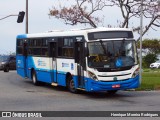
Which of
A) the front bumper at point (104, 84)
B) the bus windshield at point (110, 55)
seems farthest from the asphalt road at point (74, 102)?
the bus windshield at point (110, 55)

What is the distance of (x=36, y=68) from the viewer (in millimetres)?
26078

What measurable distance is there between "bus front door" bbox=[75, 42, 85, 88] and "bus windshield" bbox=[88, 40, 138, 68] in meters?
0.57

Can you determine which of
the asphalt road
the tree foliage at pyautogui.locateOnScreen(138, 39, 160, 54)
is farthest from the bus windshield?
the tree foliage at pyautogui.locateOnScreen(138, 39, 160, 54)

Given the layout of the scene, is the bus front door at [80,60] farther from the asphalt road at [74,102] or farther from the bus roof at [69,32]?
the asphalt road at [74,102]

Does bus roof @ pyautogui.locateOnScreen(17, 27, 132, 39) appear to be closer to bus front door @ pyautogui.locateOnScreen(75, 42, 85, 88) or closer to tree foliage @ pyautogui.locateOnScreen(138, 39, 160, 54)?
bus front door @ pyautogui.locateOnScreen(75, 42, 85, 88)

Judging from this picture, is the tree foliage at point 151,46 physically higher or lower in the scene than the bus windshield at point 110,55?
lower

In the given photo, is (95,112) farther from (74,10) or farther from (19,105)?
(74,10)

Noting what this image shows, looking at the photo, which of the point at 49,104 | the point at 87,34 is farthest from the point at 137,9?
the point at 49,104

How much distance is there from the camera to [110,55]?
19.3 metres

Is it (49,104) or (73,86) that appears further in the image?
(73,86)

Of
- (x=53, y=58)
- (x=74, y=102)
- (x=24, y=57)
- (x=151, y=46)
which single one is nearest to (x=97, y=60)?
(x=74, y=102)

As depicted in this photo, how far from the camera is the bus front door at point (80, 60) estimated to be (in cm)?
1981

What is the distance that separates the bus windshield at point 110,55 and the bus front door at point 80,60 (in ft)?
1.86

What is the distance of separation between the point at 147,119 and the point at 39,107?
4.71 meters
